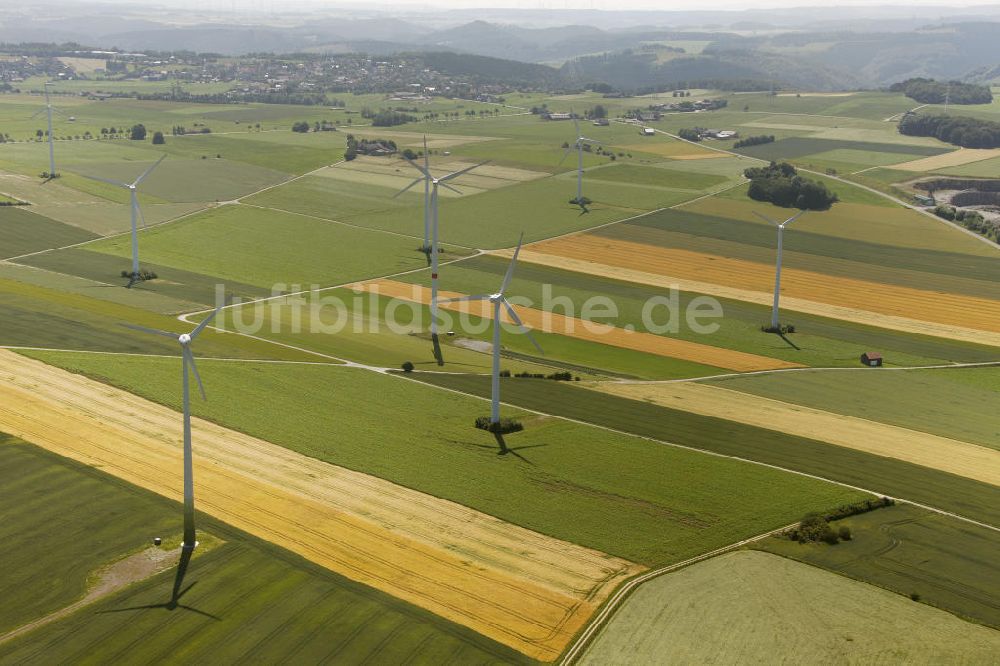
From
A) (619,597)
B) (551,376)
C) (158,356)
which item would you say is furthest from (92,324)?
(619,597)

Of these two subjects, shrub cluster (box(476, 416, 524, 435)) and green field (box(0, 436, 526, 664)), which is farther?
shrub cluster (box(476, 416, 524, 435))

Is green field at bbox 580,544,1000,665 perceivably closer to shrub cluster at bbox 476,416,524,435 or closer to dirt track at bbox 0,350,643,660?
dirt track at bbox 0,350,643,660

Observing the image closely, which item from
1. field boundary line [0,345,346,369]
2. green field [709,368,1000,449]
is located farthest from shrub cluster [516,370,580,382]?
field boundary line [0,345,346,369]

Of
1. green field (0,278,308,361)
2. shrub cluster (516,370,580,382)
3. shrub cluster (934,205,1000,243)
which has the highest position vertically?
shrub cluster (934,205,1000,243)

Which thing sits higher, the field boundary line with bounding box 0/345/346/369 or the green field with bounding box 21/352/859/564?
the field boundary line with bounding box 0/345/346/369

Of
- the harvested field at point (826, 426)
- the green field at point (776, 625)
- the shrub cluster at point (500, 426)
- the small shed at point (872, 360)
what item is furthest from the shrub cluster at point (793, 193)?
the green field at point (776, 625)
